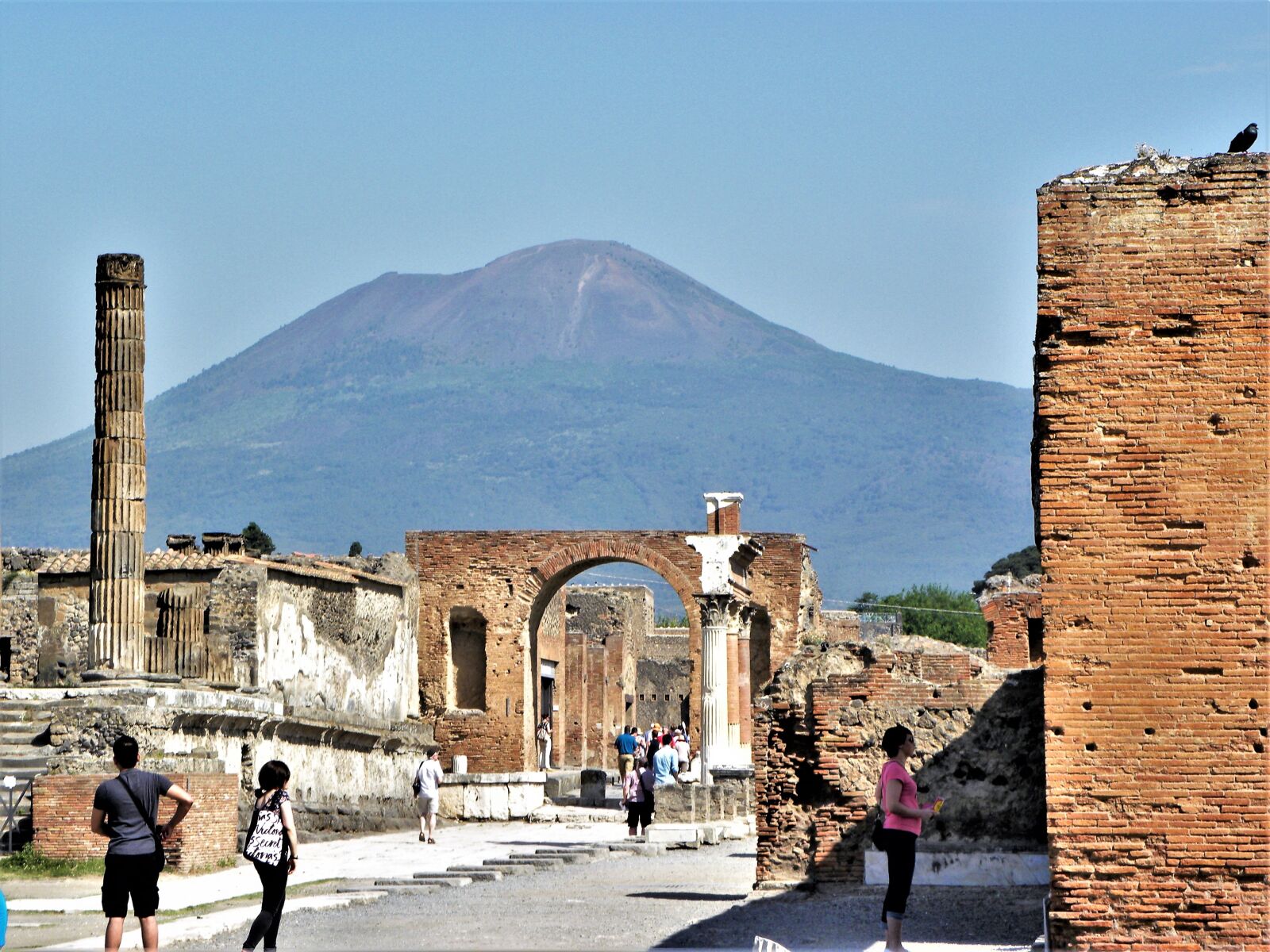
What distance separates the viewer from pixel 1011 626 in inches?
1406

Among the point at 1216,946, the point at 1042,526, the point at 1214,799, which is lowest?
the point at 1216,946

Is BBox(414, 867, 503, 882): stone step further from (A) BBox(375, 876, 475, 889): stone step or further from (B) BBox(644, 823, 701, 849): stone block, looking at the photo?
(B) BBox(644, 823, 701, 849): stone block

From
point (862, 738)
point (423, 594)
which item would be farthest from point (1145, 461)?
point (423, 594)

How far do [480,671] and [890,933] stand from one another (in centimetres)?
2758

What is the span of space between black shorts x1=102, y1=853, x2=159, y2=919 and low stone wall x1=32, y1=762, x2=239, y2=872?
8.11 m

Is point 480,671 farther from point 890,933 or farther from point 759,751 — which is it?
point 890,933

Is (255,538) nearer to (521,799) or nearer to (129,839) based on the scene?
(521,799)

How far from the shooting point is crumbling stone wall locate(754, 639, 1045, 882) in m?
15.7

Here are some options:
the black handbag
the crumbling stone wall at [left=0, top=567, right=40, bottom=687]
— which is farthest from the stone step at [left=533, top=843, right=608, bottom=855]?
the black handbag

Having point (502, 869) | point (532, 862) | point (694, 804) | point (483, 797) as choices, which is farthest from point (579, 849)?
point (483, 797)

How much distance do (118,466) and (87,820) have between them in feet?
23.8

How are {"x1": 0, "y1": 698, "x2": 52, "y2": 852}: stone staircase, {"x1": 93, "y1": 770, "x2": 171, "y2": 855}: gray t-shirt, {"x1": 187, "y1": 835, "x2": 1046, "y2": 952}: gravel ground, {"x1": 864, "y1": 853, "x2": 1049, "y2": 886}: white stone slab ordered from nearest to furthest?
{"x1": 93, "y1": 770, "x2": 171, "y2": 855}: gray t-shirt
{"x1": 187, "y1": 835, "x2": 1046, "y2": 952}: gravel ground
{"x1": 864, "y1": 853, "x2": 1049, "y2": 886}: white stone slab
{"x1": 0, "y1": 698, "x2": 52, "y2": 852}: stone staircase

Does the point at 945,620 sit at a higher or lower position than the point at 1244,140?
higher

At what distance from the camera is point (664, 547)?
4053 centimetres
